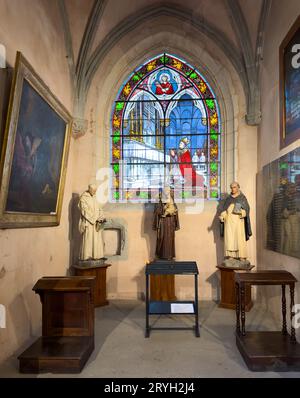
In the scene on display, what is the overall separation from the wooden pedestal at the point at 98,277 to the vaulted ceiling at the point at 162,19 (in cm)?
321

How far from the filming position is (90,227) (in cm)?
703

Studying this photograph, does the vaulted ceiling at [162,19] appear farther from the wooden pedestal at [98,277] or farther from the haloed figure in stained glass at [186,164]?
the wooden pedestal at [98,277]

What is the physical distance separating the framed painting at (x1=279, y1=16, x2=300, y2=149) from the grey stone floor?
303cm

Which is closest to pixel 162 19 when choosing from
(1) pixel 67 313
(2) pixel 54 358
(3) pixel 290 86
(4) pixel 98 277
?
(3) pixel 290 86

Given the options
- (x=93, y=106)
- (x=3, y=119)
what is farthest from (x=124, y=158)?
(x=3, y=119)

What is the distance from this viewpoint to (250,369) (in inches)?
160

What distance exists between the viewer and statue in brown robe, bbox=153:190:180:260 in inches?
281

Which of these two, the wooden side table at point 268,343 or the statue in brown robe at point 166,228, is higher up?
the statue in brown robe at point 166,228

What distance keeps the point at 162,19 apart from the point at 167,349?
703cm

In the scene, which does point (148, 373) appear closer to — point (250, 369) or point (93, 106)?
point (250, 369)

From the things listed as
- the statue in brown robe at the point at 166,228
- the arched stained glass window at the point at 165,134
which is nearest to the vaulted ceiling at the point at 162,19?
the arched stained glass window at the point at 165,134

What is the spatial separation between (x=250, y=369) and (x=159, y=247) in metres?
3.40

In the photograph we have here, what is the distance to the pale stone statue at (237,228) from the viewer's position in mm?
6895

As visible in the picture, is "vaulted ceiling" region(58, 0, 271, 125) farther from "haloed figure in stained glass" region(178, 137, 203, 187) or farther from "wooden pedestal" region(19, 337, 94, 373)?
"wooden pedestal" region(19, 337, 94, 373)
